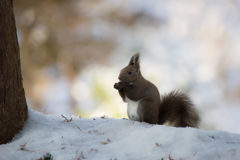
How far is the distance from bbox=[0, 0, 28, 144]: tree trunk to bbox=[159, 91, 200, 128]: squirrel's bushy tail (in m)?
1.28

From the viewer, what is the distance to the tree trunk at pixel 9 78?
4.78ft

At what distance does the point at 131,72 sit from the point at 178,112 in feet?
2.02

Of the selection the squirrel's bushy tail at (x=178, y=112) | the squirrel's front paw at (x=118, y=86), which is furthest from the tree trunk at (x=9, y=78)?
the squirrel's bushy tail at (x=178, y=112)

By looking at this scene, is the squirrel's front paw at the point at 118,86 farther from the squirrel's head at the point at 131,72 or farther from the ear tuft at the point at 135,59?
the ear tuft at the point at 135,59

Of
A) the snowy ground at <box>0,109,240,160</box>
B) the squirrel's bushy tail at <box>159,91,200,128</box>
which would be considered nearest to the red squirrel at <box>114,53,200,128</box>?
the squirrel's bushy tail at <box>159,91,200,128</box>

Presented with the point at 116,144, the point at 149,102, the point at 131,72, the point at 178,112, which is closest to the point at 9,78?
the point at 116,144

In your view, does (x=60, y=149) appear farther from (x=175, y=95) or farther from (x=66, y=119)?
(x=175, y=95)

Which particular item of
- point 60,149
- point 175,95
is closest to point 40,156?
point 60,149

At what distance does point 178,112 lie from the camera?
2246mm

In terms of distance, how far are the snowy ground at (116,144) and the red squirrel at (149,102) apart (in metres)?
0.36

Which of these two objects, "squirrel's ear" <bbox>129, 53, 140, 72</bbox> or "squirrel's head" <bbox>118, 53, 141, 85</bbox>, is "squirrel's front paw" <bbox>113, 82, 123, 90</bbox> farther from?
"squirrel's ear" <bbox>129, 53, 140, 72</bbox>

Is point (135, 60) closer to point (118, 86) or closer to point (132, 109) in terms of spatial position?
point (118, 86)

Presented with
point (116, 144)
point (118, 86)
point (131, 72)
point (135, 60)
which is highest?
point (135, 60)

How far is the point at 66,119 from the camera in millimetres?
1925
